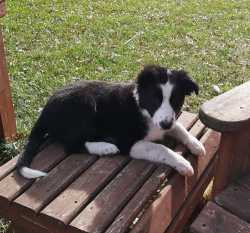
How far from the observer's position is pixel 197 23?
7.74 metres

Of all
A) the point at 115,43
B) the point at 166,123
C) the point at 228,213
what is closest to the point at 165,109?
the point at 166,123

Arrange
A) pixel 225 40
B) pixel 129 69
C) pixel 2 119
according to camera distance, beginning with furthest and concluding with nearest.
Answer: pixel 225 40
pixel 129 69
pixel 2 119

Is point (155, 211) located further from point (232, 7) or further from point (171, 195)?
point (232, 7)

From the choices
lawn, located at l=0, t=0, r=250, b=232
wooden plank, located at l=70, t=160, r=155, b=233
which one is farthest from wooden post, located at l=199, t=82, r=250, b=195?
lawn, located at l=0, t=0, r=250, b=232

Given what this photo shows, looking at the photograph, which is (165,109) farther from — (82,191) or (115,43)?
(115,43)

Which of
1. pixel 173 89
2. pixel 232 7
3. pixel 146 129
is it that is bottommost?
pixel 232 7

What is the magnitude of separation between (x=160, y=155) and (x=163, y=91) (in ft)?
1.50

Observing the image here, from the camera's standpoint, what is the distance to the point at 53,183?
10.6 feet

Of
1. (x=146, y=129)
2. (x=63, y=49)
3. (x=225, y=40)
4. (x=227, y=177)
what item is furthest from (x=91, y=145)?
(x=225, y=40)

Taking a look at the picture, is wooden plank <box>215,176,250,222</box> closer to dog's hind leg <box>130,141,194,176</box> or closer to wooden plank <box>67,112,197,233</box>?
dog's hind leg <box>130,141,194,176</box>

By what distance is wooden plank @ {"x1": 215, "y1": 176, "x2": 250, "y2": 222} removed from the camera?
2.79 meters

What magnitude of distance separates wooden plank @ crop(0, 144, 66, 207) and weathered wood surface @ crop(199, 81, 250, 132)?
1.23 metres

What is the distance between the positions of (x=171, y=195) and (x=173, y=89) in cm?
71

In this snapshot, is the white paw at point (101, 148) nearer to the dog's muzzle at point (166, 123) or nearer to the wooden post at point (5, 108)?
→ the dog's muzzle at point (166, 123)
